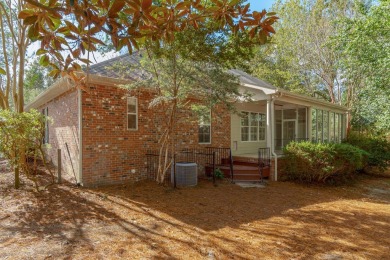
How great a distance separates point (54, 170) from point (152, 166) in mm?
3963

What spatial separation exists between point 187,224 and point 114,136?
3899mm

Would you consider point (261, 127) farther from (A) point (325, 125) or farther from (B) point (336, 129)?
(B) point (336, 129)

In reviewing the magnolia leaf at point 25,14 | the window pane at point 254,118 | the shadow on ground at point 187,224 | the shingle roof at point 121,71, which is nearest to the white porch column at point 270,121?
the shadow on ground at point 187,224

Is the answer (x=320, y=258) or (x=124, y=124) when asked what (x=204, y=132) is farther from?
(x=320, y=258)

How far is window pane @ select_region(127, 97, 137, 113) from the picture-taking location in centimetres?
779

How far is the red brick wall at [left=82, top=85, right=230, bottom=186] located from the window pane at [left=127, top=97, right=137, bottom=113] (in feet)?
0.42

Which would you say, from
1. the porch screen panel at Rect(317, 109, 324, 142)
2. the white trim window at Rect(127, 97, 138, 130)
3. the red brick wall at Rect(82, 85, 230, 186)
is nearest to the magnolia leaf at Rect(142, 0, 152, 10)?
the red brick wall at Rect(82, 85, 230, 186)

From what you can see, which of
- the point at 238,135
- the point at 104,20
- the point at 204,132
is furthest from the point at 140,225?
the point at 238,135

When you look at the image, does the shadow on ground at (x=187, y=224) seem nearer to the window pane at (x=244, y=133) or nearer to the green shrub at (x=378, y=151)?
the window pane at (x=244, y=133)

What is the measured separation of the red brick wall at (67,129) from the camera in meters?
7.21

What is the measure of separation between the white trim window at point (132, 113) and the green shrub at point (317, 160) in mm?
5471

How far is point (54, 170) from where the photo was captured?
929 centimetres

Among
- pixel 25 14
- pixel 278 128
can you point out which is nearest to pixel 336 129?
pixel 278 128

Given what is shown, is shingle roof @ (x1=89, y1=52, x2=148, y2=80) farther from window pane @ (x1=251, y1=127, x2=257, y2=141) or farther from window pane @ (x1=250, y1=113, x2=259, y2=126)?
window pane @ (x1=251, y1=127, x2=257, y2=141)
